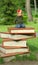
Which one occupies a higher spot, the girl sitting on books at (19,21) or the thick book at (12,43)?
the girl sitting on books at (19,21)

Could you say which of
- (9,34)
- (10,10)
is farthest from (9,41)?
(10,10)

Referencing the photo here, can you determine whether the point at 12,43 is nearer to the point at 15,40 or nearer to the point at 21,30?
the point at 15,40

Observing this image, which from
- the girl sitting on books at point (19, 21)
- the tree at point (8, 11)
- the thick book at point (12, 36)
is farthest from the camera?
the tree at point (8, 11)

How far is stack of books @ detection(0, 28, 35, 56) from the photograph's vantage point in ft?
22.7

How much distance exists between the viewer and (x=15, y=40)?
7.02 meters

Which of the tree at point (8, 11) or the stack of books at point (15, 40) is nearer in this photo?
the stack of books at point (15, 40)

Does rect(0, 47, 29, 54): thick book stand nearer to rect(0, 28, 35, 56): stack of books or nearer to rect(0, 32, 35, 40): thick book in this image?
rect(0, 28, 35, 56): stack of books

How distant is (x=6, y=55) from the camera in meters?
6.75

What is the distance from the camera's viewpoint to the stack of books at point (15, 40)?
6.91 meters

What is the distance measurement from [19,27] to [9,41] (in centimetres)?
71

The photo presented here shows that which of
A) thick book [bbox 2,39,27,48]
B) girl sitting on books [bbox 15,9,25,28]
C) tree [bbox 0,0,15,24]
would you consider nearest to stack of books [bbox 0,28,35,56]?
thick book [bbox 2,39,27,48]

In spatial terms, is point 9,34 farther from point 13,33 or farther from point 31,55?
point 31,55

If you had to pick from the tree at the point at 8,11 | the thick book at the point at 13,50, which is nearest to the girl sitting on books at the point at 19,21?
the thick book at the point at 13,50

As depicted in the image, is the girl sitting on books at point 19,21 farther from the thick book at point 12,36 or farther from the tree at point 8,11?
the tree at point 8,11
